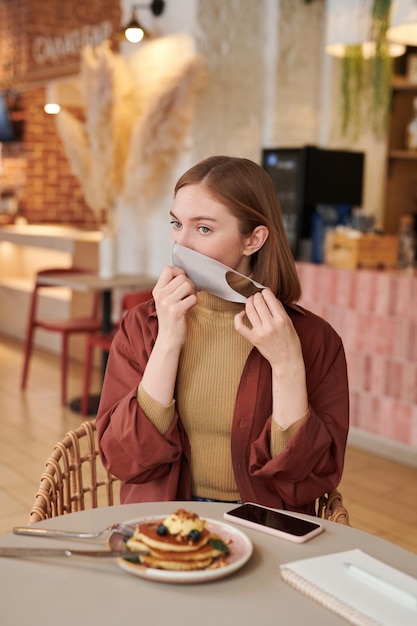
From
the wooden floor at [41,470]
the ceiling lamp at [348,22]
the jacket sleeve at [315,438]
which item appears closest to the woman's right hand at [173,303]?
the jacket sleeve at [315,438]

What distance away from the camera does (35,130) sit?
792 cm

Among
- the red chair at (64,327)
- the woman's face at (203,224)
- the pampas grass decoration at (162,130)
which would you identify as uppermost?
the pampas grass decoration at (162,130)

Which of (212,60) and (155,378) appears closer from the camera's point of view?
(155,378)

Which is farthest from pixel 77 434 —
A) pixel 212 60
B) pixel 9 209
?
pixel 9 209

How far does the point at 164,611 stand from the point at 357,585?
277mm

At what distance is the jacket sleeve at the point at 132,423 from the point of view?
1.56 metres

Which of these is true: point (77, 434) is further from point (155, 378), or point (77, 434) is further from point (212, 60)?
point (212, 60)

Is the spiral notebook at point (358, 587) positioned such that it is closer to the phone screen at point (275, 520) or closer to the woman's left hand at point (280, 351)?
the phone screen at point (275, 520)

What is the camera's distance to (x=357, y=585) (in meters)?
1.09

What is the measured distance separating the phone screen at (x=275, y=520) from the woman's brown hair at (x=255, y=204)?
1.90 ft

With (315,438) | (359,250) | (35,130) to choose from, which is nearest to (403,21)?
(359,250)

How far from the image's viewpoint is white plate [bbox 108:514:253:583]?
1085mm

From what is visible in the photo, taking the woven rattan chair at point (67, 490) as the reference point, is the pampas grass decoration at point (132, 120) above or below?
above

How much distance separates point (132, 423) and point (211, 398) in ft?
0.65
